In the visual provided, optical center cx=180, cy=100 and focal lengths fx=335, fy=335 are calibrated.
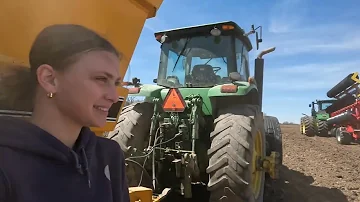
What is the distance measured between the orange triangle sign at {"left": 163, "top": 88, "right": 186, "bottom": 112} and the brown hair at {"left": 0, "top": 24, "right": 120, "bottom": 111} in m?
2.82

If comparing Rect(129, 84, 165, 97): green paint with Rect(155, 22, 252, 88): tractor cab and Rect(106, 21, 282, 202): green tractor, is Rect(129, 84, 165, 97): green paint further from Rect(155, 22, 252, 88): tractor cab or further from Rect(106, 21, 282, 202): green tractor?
Rect(155, 22, 252, 88): tractor cab

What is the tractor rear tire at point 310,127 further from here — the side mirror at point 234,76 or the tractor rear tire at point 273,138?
the side mirror at point 234,76

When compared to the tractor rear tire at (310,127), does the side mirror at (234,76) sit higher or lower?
higher

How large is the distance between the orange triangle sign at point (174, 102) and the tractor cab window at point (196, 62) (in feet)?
1.89

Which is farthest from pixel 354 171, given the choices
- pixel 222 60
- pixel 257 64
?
pixel 222 60

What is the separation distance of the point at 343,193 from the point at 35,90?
5677 mm

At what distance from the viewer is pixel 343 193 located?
5570mm

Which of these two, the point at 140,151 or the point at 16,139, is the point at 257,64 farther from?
the point at 16,139

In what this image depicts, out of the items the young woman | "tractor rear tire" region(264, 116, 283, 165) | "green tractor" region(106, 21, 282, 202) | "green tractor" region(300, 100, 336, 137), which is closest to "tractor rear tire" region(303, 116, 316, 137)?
"green tractor" region(300, 100, 336, 137)

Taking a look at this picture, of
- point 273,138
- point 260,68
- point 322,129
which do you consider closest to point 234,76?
point 260,68

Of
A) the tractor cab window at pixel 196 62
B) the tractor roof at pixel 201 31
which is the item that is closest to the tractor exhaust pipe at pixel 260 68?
the tractor roof at pixel 201 31

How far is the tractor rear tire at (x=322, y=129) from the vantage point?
16.9 metres

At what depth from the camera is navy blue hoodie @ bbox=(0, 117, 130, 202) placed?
0.98 metres

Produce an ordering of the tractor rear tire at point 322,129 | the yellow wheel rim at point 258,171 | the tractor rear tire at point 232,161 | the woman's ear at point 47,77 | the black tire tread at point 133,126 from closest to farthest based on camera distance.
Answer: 1. the woman's ear at point 47,77
2. the tractor rear tire at point 232,161
3. the black tire tread at point 133,126
4. the yellow wheel rim at point 258,171
5. the tractor rear tire at point 322,129
